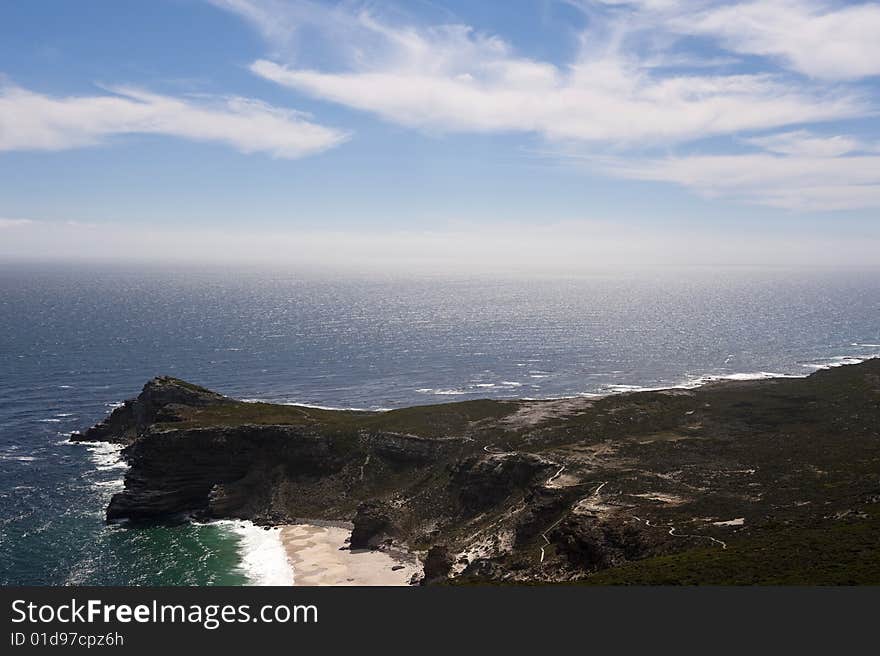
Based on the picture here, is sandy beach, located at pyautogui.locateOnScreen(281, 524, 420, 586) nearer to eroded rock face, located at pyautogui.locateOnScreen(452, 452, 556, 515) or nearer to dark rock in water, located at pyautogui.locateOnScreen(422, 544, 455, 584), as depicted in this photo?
dark rock in water, located at pyautogui.locateOnScreen(422, 544, 455, 584)

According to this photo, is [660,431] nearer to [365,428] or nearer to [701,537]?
[701,537]

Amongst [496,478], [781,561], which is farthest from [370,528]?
[781,561]

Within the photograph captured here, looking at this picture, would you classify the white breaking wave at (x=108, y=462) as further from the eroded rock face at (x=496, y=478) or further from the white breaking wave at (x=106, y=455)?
the eroded rock face at (x=496, y=478)

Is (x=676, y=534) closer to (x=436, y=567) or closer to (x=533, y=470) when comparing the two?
(x=436, y=567)

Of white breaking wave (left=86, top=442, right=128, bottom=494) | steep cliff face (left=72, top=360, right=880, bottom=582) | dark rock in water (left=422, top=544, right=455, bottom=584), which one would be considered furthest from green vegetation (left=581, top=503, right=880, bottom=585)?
white breaking wave (left=86, top=442, right=128, bottom=494)

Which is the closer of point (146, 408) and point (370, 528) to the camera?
point (370, 528)

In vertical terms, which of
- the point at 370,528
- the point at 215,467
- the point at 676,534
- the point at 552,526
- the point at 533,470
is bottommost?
the point at 370,528
